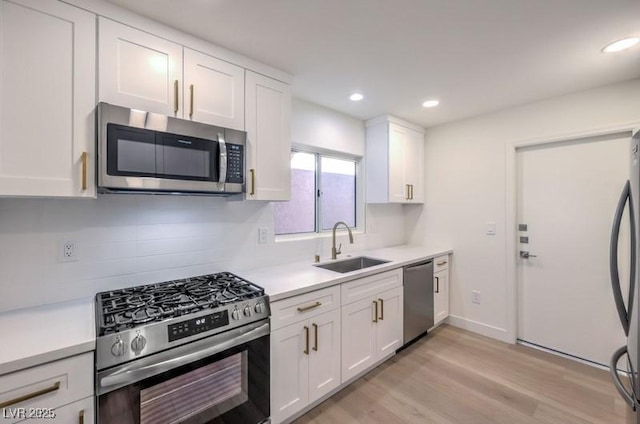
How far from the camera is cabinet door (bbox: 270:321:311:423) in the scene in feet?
5.45

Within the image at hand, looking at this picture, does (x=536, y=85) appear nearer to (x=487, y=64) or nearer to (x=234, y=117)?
(x=487, y=64)

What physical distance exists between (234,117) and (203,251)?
959 mm

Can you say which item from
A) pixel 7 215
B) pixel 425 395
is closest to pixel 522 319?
pixel 425 395

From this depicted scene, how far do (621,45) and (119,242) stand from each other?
3339 millimetres

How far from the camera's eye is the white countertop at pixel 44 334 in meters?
0.98

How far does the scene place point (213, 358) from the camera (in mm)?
1381

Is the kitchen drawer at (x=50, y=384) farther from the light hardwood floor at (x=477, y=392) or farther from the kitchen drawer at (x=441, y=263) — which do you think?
the kitchen drawer at (x=441, y=263)

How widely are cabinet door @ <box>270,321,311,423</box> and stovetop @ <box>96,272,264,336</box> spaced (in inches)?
13.6

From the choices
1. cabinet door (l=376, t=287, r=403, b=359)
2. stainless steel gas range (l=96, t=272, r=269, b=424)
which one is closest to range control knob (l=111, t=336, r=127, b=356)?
stainless steel gas range (l=96, t=272, r=269, b=424)

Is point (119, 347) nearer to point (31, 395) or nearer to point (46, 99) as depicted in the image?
point (31, 395)

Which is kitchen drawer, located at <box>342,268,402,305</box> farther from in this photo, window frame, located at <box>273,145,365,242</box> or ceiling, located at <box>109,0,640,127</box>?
ceiling, located at <box>109,0,640,127</box>

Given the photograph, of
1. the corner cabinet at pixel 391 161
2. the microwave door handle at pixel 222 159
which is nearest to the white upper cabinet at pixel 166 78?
the microwave door handle at pixel 222 159

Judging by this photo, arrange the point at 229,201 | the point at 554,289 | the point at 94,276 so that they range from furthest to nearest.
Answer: the point at 554,289, the point at 229,201, the point at 94,276

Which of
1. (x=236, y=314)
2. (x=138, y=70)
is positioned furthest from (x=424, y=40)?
(x=236, y=314)
